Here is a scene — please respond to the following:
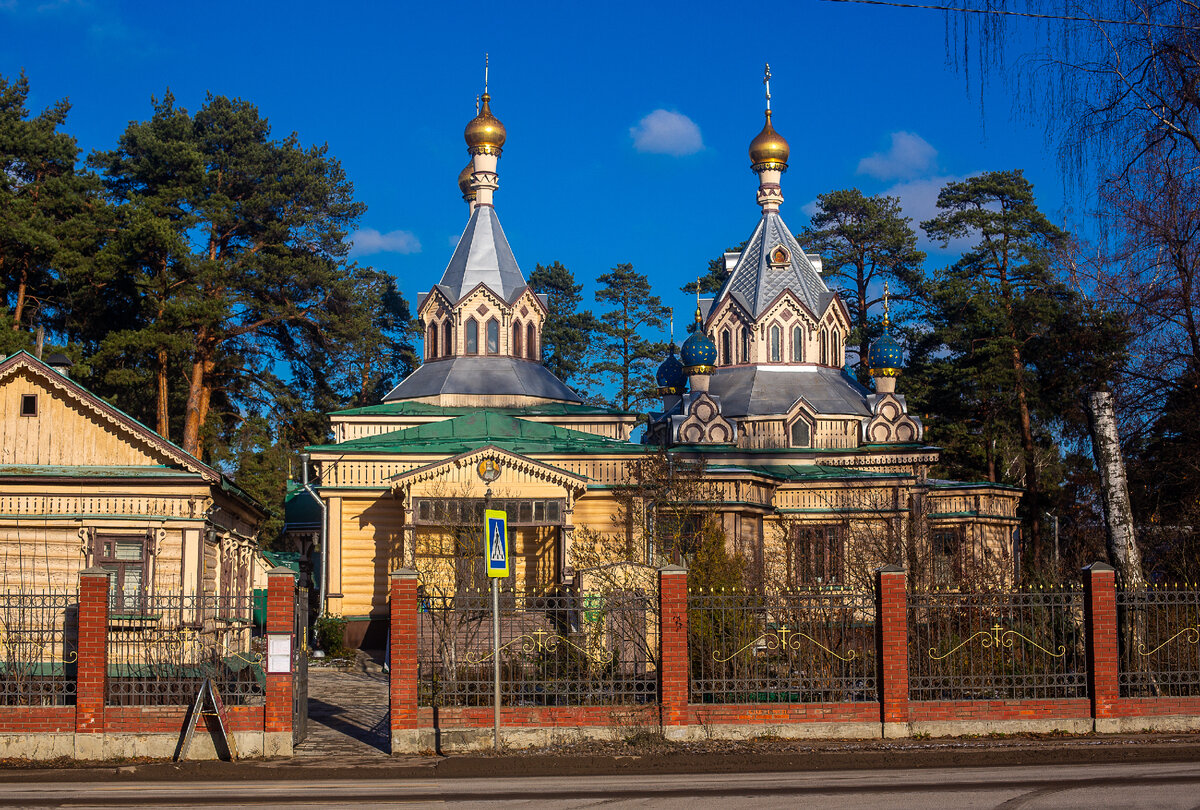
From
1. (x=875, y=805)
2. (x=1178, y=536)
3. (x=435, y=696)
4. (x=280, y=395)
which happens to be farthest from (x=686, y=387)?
(x=875, y=805)

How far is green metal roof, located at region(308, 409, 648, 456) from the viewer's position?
104 ft

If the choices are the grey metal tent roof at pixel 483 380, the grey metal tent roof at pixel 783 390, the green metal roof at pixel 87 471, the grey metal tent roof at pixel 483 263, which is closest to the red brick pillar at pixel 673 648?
the green metal roof at pixel 87 471

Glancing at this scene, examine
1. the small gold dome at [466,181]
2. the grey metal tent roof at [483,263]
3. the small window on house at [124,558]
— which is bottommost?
the small window on house at [124,558]

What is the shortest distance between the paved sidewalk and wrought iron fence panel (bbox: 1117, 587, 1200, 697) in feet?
33.3

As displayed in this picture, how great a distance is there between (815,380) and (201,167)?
23446mm

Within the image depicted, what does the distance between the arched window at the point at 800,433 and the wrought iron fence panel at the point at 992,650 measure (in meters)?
24.4

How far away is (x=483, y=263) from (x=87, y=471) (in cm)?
2061

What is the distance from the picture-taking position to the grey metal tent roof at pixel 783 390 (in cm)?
4322

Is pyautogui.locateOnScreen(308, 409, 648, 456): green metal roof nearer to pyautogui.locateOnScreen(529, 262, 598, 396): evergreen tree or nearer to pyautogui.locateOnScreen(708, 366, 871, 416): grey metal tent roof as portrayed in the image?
pyautogui.locateOnScreen(708, 366, 871, 416): grey metal tent roof

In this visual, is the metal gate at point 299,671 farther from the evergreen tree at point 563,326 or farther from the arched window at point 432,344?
the evergreen tree at point 563,326

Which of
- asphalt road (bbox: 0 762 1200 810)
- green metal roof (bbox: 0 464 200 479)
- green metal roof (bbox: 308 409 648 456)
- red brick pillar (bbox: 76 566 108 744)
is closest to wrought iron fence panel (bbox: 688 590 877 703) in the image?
asphalt road (bbox: 0 762 1200 810)

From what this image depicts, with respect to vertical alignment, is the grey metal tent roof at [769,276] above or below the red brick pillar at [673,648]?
above

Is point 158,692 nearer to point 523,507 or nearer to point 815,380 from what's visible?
point 523,507

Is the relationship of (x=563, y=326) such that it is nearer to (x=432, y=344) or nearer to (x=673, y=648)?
(x=432, y=344)
